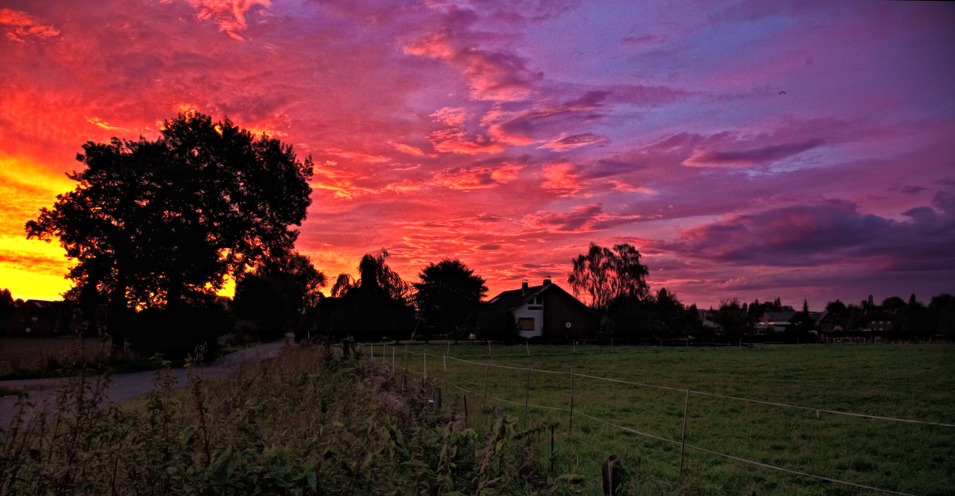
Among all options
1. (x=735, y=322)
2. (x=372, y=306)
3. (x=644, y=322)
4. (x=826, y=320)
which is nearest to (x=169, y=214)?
(x=372, y=306)

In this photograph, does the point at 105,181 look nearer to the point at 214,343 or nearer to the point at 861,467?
the point at 214,343

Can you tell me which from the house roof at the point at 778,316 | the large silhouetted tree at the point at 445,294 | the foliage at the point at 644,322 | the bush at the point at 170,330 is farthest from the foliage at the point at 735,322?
the house roof at the point at 778,316

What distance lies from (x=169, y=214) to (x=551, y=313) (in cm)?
3913

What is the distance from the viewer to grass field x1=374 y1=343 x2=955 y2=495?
9.14 metres

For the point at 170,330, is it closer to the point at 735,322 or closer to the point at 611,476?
the point at 611,476

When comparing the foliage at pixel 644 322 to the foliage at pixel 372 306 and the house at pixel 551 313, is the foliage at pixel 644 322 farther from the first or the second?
the foliage at pixel 372 306

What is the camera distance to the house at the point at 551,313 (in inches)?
2318

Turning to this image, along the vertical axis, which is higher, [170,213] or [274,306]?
[170,213]

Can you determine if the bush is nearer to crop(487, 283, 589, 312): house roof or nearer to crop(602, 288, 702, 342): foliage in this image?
crop(487, 283, 589, 312): house roof

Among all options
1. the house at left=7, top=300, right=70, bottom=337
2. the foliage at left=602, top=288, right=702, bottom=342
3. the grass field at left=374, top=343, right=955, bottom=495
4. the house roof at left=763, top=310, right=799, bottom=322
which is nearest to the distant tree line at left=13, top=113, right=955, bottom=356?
the grass field at left=374, top=343, right=955, bottom=495

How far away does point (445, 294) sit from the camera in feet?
216

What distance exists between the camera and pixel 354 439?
5.23 m

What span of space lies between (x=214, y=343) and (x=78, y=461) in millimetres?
33457

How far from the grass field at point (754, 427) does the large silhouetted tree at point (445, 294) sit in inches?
1564
